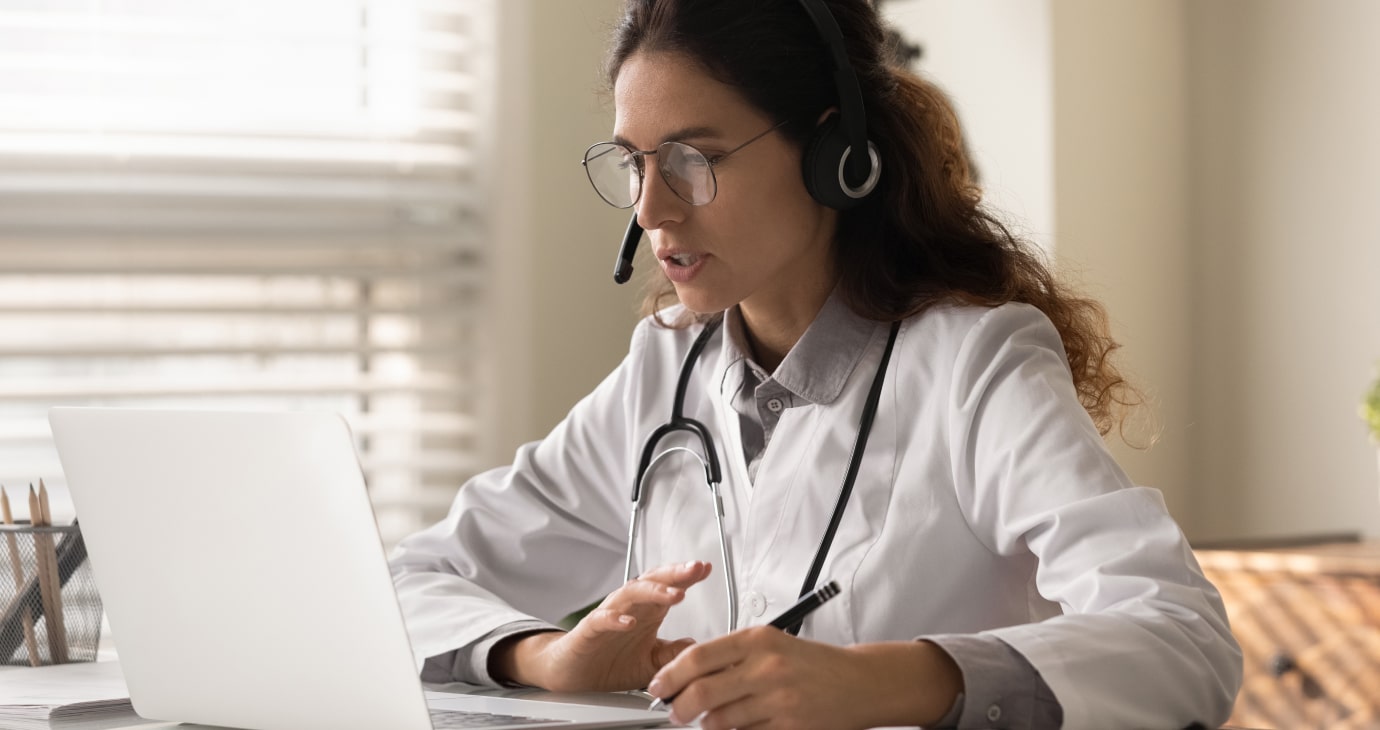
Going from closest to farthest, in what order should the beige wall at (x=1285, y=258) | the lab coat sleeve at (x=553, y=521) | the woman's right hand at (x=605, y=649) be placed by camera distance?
the woman's right hand at (x=605, y=649) < the lab coat sleeve at (x=553, y=521) < the beige wall at (x=1285, y=258)

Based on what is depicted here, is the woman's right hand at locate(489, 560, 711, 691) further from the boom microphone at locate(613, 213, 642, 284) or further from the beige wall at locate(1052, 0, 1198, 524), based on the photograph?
the beige wall at locate(1052, 0, 1198, 524)

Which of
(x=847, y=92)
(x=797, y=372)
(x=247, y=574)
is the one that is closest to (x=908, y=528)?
(x=797, y=372)

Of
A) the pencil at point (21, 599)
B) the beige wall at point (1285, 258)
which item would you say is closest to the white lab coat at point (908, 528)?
the pencil at point (21, 599)

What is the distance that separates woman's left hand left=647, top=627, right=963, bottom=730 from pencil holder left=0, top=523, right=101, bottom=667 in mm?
727

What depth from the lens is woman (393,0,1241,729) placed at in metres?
1.14

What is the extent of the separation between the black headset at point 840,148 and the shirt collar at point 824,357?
0.38 feet

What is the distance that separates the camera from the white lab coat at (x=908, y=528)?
1020 millimetres

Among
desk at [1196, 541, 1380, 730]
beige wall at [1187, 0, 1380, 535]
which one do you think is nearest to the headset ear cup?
desk at [1196, 541, 1380, 730]

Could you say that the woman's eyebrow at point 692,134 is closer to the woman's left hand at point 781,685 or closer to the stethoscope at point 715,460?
the stethoscope at point 715,460

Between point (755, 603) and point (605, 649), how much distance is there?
21 centimetres

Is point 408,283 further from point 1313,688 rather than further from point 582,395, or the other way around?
point 1313,688

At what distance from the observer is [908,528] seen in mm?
1285

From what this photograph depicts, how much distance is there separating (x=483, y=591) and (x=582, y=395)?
1349 mm

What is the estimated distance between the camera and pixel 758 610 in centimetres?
134
